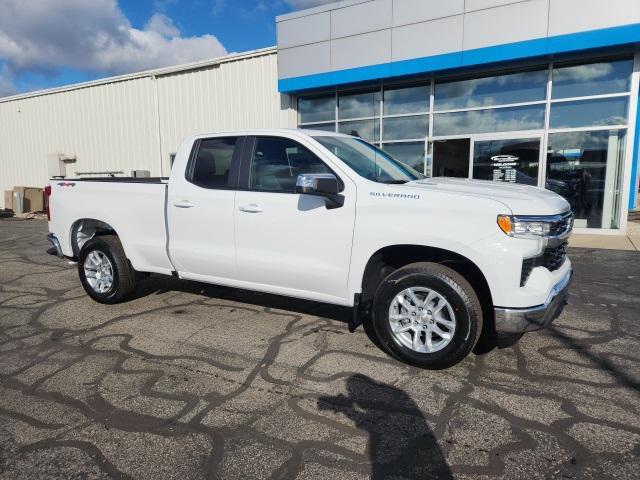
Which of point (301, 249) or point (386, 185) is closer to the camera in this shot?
point (386, 185)

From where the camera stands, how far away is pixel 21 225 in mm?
14891

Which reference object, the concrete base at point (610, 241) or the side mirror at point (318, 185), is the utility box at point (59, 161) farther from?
the side mirror at point (318, 185)

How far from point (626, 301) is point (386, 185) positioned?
377 centimetres

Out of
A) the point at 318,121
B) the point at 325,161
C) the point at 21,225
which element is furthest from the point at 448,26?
the point at 21,225

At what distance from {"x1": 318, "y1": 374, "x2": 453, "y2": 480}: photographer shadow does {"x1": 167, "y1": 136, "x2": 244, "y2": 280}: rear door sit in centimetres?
183

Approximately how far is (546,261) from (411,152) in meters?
9.61

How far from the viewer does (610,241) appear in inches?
388

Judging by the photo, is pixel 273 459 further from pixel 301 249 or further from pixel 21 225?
pixel 21 225

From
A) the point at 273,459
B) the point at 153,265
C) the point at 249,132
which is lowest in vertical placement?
the point at 273,459

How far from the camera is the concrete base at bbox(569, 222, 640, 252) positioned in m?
9.26

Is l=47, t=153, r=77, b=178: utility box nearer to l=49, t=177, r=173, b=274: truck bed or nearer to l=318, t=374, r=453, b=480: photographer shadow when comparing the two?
l=49, t=177, r=173, b=274: truck bed

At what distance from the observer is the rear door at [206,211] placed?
4.48 m

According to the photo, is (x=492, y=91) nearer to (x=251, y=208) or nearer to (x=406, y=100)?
(x=406, y=100)

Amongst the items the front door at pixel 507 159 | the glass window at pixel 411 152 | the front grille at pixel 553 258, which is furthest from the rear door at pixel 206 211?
the glass window at pixel 411 152
